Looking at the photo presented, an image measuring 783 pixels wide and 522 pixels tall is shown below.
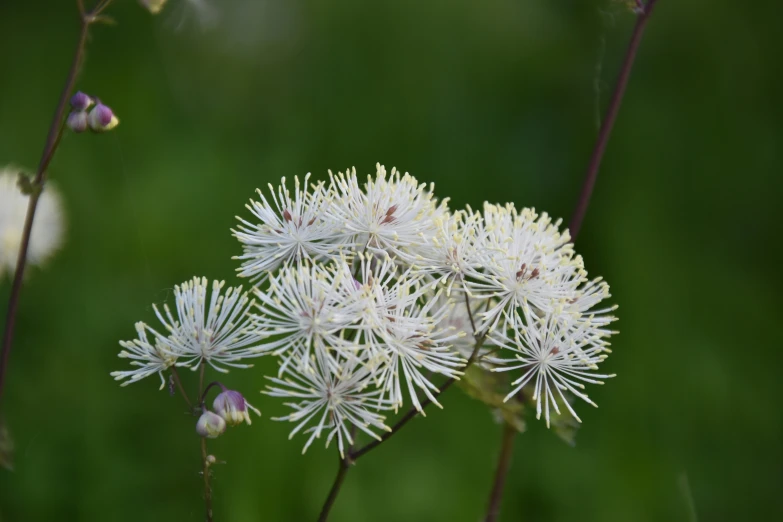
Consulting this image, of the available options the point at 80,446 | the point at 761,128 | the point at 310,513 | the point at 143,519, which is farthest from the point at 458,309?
the point at 761,128

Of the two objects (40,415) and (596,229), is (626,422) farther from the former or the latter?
(40,415)

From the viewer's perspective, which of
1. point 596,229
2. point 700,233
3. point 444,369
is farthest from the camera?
point 700,233

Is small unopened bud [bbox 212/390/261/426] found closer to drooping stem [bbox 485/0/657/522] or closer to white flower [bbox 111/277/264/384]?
white flower [bbox 111/277/264/384]

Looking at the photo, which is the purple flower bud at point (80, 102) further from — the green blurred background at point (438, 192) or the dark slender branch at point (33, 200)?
the green blurred background at point (438, 192)

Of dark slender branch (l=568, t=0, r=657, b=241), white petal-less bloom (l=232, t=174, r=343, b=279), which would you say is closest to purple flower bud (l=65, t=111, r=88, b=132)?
white petal-less bloom (l=232, t=174, r=343, b=279)

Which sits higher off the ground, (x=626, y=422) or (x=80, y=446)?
(x=626, y=422)

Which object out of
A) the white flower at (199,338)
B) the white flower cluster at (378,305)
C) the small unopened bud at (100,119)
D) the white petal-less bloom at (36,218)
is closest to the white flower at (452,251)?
the white flower cluster at (378,305)

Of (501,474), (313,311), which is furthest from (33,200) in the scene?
(501,474)
